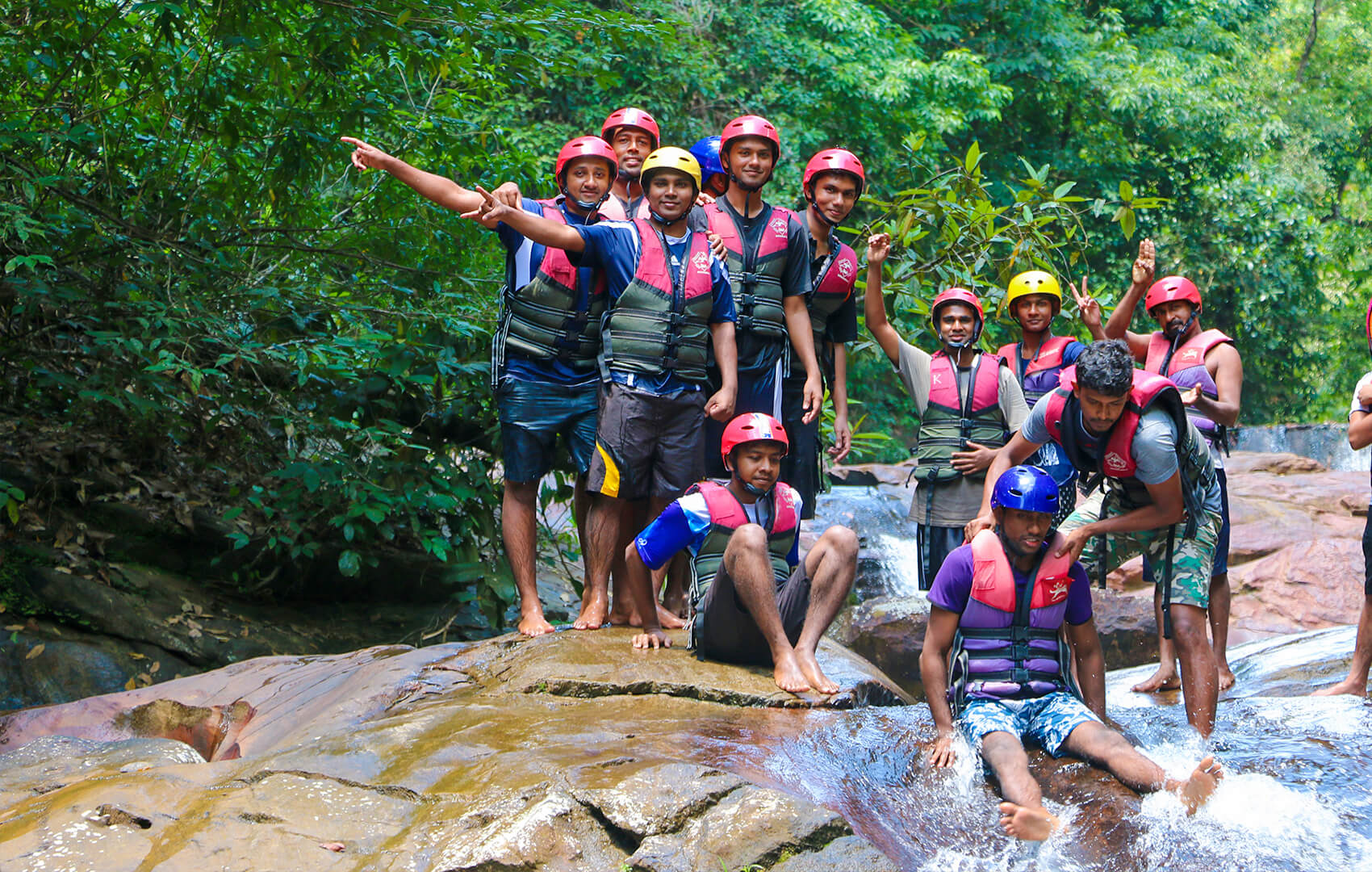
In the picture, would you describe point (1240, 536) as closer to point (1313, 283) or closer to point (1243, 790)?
point (1243, 790)

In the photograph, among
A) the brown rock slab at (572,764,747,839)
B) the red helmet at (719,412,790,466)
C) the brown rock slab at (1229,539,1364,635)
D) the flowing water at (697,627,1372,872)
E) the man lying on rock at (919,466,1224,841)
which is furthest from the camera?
the brown rock slab at (1229,539,1364,635)

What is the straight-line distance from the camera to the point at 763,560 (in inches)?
175

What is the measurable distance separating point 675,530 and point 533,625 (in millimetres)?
1058

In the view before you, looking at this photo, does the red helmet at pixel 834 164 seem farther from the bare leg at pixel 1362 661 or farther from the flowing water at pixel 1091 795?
the bare leg at pixel 1362 661

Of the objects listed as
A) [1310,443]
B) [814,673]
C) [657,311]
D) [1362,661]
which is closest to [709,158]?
[657,311]

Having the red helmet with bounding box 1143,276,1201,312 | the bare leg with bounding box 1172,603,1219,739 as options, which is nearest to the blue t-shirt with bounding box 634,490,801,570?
the bare leg with bounding box 1172,603,1219,739

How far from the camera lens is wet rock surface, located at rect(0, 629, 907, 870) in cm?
308

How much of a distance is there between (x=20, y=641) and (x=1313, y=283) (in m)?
22.1

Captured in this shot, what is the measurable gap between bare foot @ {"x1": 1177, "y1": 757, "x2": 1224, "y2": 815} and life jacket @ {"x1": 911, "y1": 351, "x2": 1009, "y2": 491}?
230 cm

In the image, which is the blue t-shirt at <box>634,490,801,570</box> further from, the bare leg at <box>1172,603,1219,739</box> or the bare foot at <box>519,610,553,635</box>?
the bare leg at <box>1172,603,1219,739</box>

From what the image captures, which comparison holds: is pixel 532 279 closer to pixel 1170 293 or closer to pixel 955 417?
pixel 955 417

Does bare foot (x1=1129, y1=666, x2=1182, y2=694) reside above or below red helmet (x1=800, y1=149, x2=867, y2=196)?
below

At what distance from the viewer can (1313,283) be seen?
21.8 m

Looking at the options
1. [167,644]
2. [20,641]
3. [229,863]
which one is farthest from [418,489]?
[229,863]
